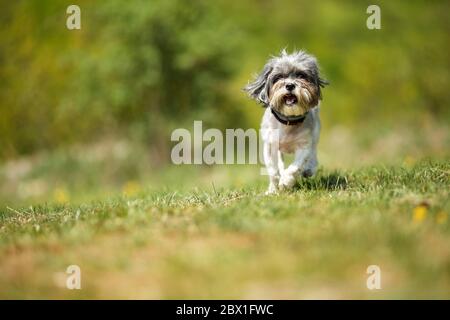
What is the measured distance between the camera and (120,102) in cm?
1756

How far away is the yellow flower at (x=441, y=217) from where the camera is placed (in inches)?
201

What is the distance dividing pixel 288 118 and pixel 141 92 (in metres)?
11.0

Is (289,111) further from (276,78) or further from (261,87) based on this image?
(261,87)

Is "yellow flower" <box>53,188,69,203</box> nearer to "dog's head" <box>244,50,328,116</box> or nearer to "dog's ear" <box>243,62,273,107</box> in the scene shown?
"dog's ear" <box>243,62,273,107</box>

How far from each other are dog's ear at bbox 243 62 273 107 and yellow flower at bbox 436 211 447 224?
2.91 metres

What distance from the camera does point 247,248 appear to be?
15.8ft

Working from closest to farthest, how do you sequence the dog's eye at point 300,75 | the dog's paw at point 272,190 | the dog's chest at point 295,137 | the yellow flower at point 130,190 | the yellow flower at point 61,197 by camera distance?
the dog's paw at point 272,190
the dog's eye at point 300,75
the dog's chest at point 295,137
the yellow flower at point 130,190
the yellow flower at point 61,197

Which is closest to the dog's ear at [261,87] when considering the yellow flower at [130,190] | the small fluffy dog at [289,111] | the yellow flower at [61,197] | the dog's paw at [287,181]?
the small fluffy dog at [289,111]

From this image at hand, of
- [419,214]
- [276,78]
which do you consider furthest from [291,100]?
[419,214]

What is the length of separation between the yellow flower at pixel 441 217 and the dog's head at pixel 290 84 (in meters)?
2.43

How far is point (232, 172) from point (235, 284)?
11063 millimetres

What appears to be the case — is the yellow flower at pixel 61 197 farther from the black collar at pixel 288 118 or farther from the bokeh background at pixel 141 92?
the black collar at pixel 288 118

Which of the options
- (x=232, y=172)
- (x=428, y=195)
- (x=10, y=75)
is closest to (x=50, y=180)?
(x=10, y=75)

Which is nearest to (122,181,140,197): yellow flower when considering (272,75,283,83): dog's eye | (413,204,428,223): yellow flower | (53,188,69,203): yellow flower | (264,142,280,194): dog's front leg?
(53,188,69,203): yellow flower
